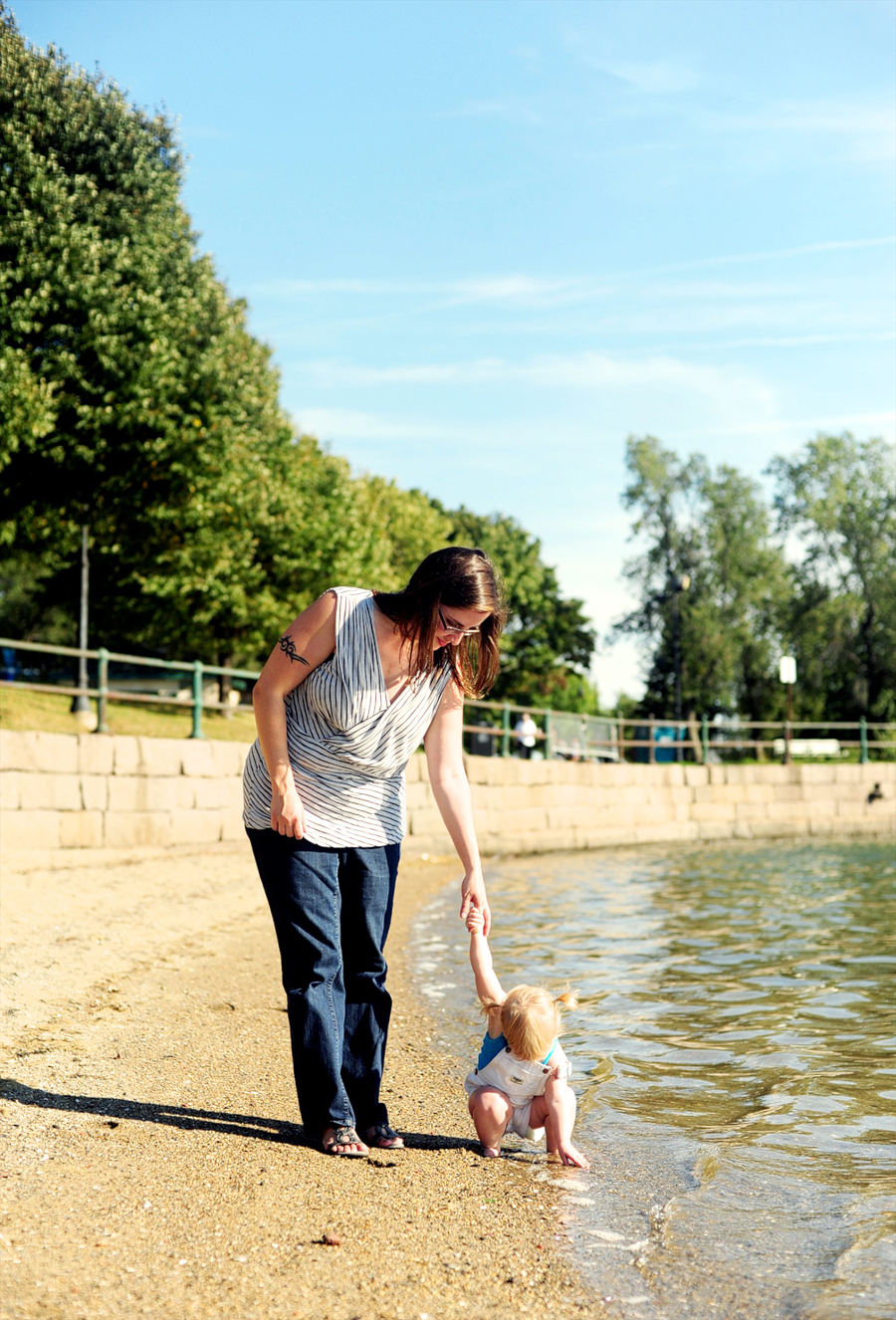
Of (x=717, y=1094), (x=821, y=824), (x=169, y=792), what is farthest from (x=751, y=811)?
(x=717, y=1094)

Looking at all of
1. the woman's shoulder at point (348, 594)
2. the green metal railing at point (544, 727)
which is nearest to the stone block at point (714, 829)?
the green metal railing at point (544, 727)

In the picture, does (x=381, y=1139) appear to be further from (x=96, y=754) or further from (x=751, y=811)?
(x=751, y=811)

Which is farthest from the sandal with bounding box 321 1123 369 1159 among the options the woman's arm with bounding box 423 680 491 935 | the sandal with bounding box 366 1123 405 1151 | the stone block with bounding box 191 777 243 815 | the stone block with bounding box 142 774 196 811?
the stone block with bounding box 191 777 243 815

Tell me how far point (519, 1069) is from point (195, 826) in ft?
32.6

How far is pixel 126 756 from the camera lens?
12.4 metres

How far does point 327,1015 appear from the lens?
358cm

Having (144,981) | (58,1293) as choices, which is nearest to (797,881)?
(144,981)

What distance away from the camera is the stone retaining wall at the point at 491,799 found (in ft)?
37.2

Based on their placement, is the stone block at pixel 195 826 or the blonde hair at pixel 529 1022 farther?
the stone block at pixel 195 826

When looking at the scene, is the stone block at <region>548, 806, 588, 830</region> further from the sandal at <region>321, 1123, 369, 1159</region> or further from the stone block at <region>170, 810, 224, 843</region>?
the sandal at <region>321, 1123, 369, 1159</region>

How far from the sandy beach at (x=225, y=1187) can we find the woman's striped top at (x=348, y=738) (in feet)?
3.25

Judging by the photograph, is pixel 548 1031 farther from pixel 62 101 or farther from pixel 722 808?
pixel 722 808

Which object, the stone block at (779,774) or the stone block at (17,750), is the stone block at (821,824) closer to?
the stone block at (779,774)

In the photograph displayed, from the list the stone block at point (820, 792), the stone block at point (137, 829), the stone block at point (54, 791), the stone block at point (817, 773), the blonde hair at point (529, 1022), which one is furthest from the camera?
the stone block at point (817, 773)
